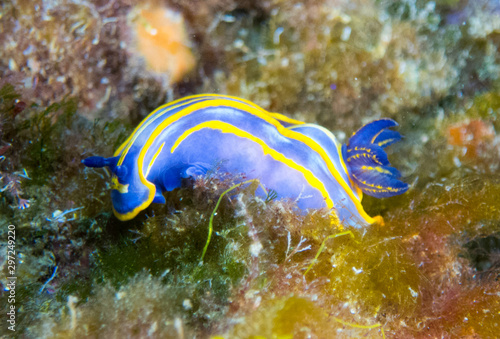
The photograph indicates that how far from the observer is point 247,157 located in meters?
2.49

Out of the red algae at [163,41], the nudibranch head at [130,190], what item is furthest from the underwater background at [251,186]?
the nudibranch head at [130,190]

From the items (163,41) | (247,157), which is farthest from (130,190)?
(163,41)

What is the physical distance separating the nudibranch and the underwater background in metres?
0.23

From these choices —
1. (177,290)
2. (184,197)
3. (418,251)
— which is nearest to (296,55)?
(184,197)

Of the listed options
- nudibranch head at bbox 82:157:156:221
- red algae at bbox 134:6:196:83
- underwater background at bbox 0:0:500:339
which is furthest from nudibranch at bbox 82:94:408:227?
red algae at bbox 134:6:196:83

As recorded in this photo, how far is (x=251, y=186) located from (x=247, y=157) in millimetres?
515

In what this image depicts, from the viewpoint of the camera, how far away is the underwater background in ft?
5.55

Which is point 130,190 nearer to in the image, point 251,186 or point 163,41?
point 251,186

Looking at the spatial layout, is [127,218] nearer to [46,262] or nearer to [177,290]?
[46,262]

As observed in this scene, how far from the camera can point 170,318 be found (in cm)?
153

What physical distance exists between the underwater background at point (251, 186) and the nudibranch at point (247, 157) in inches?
9.2

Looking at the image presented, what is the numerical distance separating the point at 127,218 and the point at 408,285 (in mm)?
2107

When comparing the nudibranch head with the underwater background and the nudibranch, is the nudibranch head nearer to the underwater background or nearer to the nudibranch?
the nudibranch

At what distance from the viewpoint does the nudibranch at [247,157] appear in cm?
232
